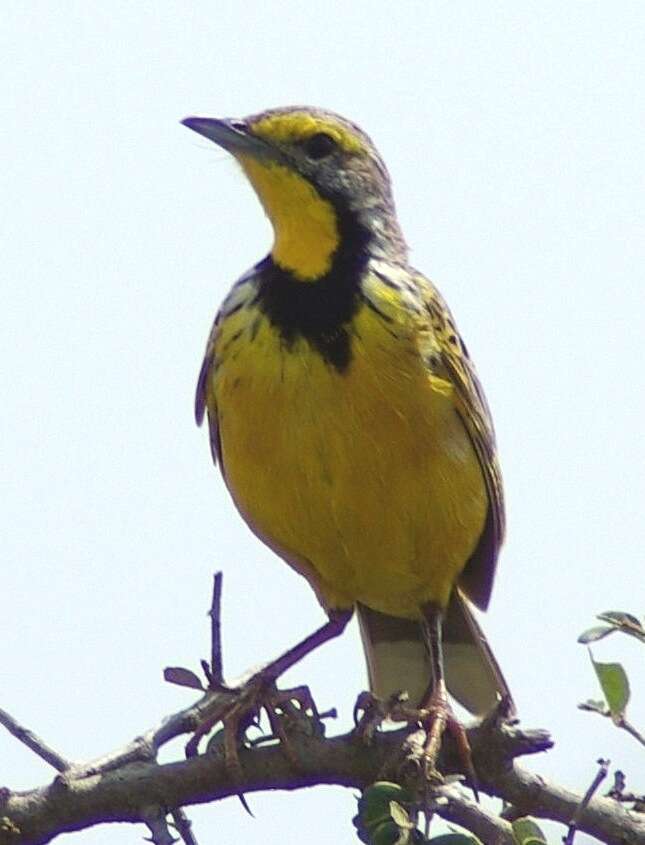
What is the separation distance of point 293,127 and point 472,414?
122 centimetres

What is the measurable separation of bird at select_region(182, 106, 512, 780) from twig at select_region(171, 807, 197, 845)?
3.21 feet

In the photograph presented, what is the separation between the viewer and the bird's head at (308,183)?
6.06 m

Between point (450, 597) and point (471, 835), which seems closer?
point (471, 835)

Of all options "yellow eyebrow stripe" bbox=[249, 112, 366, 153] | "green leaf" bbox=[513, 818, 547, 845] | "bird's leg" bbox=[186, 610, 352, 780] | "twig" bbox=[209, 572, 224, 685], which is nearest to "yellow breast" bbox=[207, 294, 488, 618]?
"bird's leg" bbox=[186, 610, 352, 780]

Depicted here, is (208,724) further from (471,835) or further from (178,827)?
(471,835)

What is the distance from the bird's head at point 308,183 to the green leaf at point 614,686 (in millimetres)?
2051

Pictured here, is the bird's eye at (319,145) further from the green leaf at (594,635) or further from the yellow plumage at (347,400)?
the green leaf at (594,635)

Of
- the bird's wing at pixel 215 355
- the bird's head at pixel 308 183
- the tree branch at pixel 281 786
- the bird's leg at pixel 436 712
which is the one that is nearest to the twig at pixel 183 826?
the tree branch at pixel 281 786

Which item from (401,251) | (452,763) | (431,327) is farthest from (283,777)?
(401,251)

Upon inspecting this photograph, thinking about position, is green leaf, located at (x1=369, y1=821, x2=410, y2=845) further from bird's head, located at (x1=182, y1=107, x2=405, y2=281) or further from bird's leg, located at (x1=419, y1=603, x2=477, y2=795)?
bird's head, located at (x1=182, y1=107, x2=405, y2=281)

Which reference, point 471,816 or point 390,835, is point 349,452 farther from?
point 390,835

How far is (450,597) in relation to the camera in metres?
6.51

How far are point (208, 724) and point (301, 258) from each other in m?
1.77

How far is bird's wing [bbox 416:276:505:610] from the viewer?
5.93 meters
